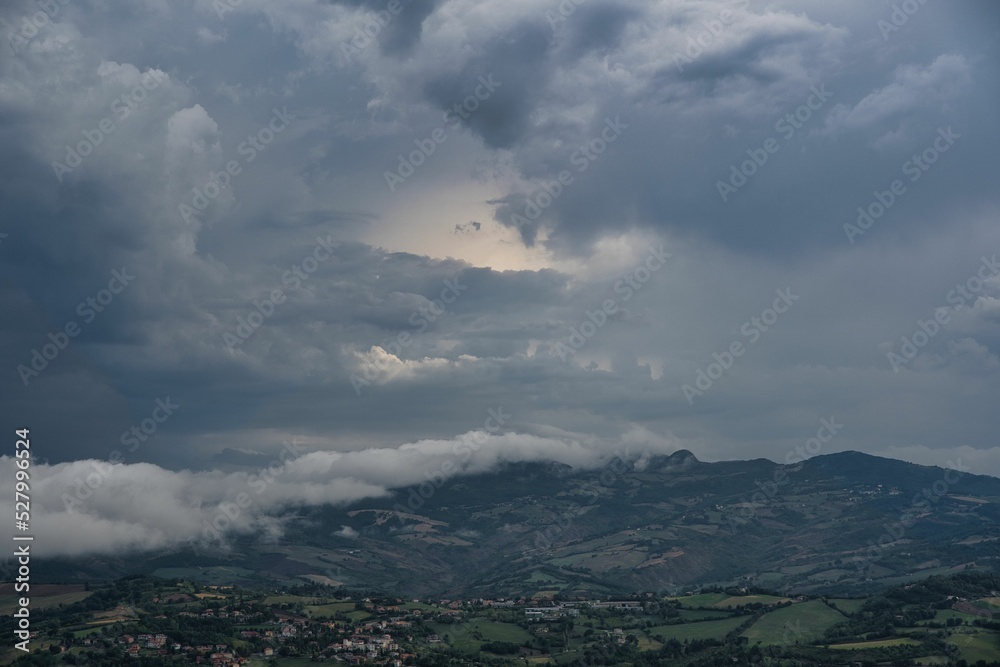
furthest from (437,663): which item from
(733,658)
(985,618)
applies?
(985,618)

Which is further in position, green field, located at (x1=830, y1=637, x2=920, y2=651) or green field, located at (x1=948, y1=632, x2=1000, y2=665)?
green field, located at (x1=830, y1=637, x2=920, y2=651)

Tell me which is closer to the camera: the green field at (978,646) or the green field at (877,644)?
Answer: the green field at (978,646)

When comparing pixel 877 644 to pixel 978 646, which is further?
pixel 877 644

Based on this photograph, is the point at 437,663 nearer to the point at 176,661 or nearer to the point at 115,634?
the point at 176,661

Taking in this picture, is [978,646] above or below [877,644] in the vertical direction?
above
